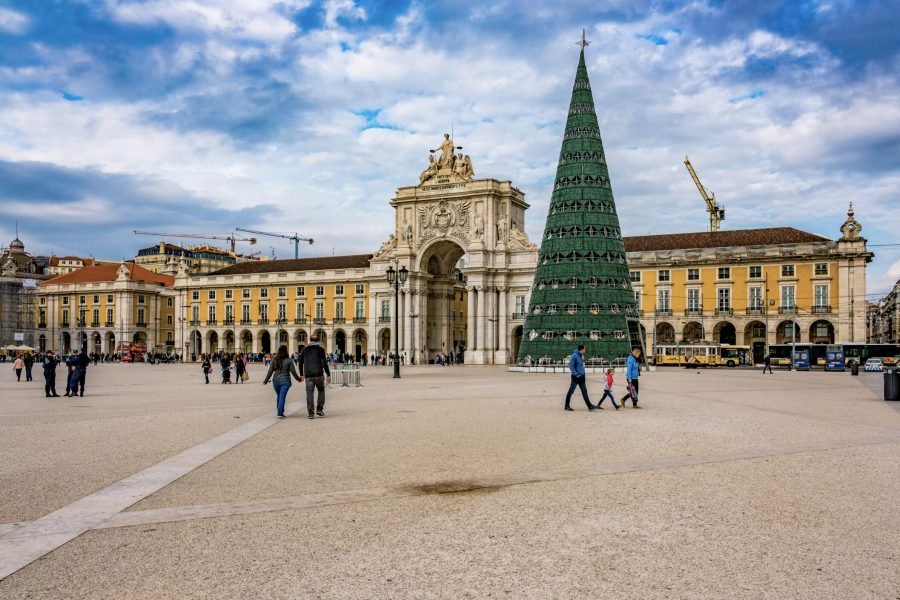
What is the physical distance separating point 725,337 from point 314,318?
41.8 meters

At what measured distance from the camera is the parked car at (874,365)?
51116 mm

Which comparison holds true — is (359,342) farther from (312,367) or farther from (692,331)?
(312,367)

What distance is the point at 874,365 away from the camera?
168ft

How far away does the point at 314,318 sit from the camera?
3292 inches

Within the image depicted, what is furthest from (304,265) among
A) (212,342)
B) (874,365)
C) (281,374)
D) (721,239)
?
(281,374)

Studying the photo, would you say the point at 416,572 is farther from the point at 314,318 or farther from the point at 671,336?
the point at 314,318

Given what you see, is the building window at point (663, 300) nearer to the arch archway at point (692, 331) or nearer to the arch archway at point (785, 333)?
the arch archway at point (692, 331)

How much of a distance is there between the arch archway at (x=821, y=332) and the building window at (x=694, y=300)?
9.41 meters

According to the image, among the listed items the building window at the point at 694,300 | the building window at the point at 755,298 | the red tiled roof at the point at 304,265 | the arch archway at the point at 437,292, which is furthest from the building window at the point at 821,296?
the red tiled roof at the point at 304,265

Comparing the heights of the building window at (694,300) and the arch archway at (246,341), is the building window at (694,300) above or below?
above

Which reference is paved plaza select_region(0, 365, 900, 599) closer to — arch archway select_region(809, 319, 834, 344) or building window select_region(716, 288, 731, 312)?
arch archway select_region(809, 319, 834, 344)

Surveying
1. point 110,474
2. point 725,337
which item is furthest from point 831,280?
point 110,474

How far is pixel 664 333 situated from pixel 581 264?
31.3 metres

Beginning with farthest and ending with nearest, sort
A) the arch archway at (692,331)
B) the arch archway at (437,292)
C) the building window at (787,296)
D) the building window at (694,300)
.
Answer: the arch archway at (437,292)
the arch archway at (692,331)
the building window at (694,300)
the building window at (787,296)
